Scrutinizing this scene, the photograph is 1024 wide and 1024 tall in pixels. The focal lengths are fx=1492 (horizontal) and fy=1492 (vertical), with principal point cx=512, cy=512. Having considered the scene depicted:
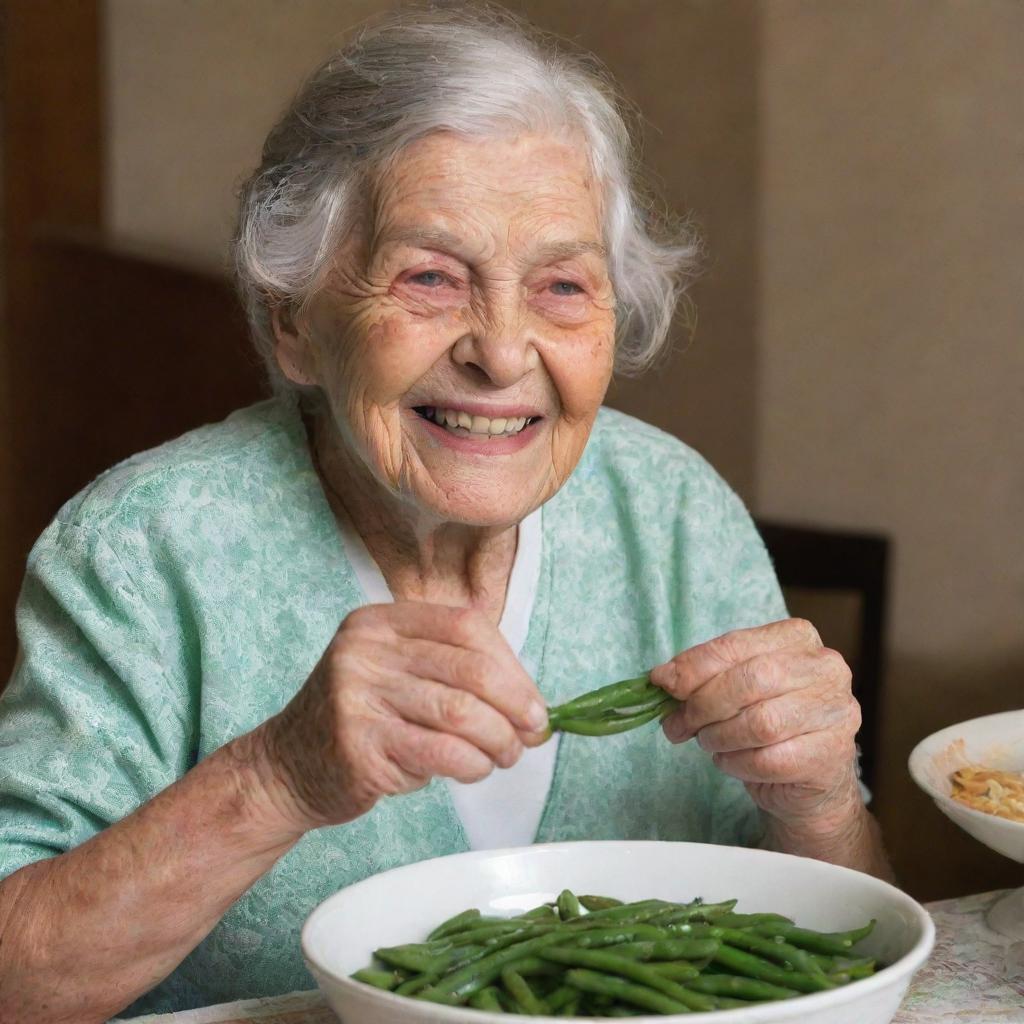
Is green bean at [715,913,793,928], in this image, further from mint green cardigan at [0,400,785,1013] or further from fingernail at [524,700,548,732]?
mint green cardigan at [0,400,785,1013]

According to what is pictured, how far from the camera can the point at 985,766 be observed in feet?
5.31

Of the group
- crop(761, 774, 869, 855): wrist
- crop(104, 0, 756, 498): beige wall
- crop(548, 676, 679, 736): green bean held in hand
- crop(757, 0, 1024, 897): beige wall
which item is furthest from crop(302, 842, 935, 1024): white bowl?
crop(104, 0, 756, 498): beige wall

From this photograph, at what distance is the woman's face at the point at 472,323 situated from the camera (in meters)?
1.60

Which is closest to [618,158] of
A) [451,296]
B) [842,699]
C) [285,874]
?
[451,296]

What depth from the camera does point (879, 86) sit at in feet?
10.9

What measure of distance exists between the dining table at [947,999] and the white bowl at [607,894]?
11 centimetres

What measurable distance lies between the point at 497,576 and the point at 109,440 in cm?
234

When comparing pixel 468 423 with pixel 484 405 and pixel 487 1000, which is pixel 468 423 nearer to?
pixel 484 405

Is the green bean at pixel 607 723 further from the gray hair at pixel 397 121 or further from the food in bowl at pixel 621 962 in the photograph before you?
the gray hair at pixel 397 121

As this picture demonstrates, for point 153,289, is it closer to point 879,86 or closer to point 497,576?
point 879,86

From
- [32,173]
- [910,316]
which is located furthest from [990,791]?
[32,173]

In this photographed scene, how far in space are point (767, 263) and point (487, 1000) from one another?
2.74 metres

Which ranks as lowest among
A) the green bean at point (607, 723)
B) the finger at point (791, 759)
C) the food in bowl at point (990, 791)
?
the food in bowl at point (990, 791)

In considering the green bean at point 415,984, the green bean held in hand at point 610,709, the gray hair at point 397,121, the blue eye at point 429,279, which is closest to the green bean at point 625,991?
the green bean at point 415,984
